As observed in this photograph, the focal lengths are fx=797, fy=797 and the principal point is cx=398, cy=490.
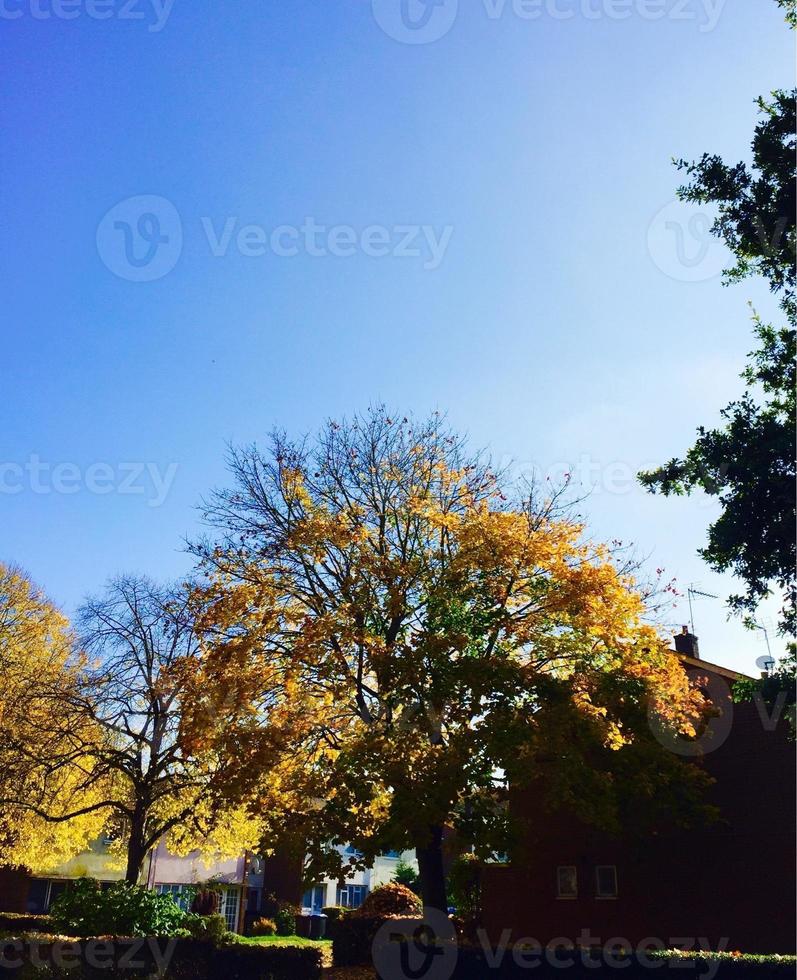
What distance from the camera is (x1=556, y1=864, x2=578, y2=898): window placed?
78.9 ft

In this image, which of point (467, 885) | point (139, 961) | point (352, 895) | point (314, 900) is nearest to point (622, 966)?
point (139, 961)

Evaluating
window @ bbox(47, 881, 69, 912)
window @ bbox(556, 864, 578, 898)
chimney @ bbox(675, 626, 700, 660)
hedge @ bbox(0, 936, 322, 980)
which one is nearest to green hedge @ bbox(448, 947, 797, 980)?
hedge @ bbox(0, 936, 322, 980)

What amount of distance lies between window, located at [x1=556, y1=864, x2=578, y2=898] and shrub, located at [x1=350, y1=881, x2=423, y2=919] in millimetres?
6195

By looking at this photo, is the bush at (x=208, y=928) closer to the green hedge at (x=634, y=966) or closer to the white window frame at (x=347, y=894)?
the green hedge at (x=634, y=966)

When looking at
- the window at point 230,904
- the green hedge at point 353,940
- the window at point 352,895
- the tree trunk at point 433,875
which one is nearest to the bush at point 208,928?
the green hedge at point 353,940

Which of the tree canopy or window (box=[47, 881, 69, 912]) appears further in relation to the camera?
window (box=[47, 881, 69, 912])

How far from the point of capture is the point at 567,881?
2431 centimetres

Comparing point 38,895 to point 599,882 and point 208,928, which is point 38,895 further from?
point 599,882

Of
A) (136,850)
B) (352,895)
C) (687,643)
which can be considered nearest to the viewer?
(136,850)

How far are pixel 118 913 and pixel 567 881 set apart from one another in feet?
42.6

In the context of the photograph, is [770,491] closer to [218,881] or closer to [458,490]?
[458,490]

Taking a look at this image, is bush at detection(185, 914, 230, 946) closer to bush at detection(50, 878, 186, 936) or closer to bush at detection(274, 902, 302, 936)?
bush at detection(50, 878, 186, 936)

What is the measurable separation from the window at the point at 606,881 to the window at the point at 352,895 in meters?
35.2

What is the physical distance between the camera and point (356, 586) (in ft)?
65.4
